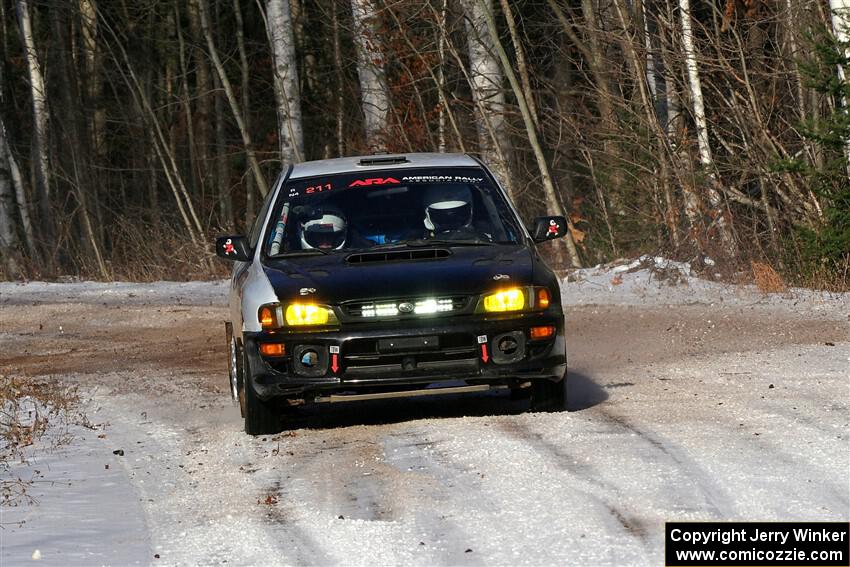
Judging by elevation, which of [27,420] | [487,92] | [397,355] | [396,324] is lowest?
[27,420]

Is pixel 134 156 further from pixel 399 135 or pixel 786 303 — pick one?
pixel 786 303

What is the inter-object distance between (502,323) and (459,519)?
2.47 m

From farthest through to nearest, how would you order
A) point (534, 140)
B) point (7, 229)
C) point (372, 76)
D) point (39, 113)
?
1. point (39, 113)
2. point (7, 229)
3. point (372, 76)
4. point (534, 140)

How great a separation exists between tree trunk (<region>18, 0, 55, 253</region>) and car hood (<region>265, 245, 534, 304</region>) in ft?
83.0

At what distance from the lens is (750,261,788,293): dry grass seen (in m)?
17.2

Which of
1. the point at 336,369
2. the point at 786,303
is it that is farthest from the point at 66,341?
the point at 336,369

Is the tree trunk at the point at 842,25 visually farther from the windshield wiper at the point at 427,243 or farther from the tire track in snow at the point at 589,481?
the tire track in snow at the point at 589,481

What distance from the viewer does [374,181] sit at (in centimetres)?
1039

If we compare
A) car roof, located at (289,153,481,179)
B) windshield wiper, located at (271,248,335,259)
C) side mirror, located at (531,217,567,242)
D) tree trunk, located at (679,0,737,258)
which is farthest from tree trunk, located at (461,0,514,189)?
windshield wiper, located at (271,248,335,259)

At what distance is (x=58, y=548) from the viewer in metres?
6.45

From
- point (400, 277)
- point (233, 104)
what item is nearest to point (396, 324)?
point (400, 277)

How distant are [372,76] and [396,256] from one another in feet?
54.9

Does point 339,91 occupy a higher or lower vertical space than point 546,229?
higher

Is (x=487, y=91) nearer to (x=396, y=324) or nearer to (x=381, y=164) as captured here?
(x=381, y=164)
